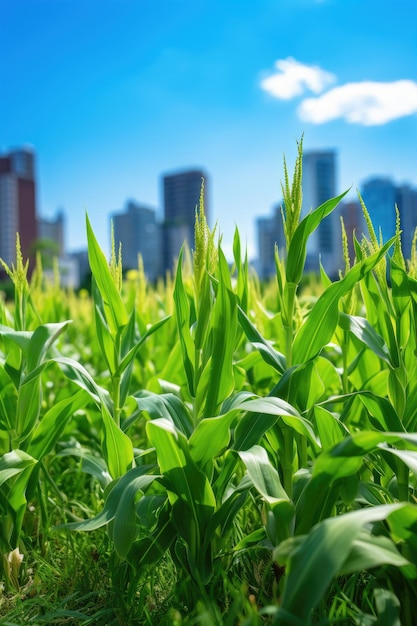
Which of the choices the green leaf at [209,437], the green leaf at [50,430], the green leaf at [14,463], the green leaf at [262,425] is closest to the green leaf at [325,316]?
the green leaf at [262,425]

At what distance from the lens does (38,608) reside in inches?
57.8

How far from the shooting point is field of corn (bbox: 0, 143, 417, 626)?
4.02 feet

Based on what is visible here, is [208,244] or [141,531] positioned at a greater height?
[208,244]

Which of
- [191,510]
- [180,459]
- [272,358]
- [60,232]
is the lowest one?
[191,510]

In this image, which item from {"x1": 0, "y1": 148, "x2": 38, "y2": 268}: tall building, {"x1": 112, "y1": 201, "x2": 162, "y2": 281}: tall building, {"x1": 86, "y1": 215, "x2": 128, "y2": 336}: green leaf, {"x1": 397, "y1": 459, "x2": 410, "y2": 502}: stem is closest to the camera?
{"x1": 397, "y1": 459, "x2": 410, "y2": 502}: stem

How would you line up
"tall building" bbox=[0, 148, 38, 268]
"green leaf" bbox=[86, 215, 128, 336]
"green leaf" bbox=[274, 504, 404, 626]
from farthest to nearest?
"tall building" bbox=[0, 148, 38, 268]
"green leaf" bbox=[86, 215, 128, 336]
"green leaf" bbox=[274, 504, 404, 626]

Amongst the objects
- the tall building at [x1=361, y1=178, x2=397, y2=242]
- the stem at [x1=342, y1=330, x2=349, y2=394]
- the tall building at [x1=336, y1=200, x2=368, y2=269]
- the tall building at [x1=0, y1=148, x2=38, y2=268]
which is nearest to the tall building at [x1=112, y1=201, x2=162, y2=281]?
the tall building at [x1=0, y1=148, x2=38, y2=268]

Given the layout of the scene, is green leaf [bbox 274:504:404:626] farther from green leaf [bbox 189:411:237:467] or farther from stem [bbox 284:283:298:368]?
stem [bbox 284:283:298:368]

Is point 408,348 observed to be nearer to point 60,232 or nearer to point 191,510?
point 191,510

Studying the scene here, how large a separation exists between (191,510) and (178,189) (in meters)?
111

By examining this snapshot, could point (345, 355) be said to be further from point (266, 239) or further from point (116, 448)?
point (266, 239)

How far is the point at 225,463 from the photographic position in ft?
4.73

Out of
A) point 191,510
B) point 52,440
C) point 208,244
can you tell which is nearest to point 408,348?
point 208,244

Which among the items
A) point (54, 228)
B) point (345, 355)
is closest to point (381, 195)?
point (345, 355)
